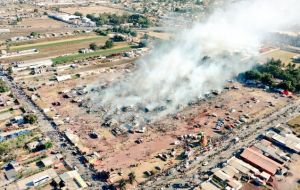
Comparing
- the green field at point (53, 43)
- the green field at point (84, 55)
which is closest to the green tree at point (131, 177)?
the green field at point (84, 55)

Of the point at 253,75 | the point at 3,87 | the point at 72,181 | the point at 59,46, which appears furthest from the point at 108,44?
the point at 72,181

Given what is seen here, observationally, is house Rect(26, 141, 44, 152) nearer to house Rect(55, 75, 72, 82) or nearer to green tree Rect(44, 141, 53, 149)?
green tree Rect(44, 141, 53, 149)

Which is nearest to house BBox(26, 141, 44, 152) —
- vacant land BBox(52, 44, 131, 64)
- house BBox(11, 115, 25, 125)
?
house BBox(11, 115, 25, 125)

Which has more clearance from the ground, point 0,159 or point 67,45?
point 67,45

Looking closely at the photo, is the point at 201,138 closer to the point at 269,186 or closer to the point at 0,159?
the point at 269,186

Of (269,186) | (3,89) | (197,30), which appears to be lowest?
(269,186)

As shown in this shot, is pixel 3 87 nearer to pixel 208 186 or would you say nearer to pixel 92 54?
pixel 92 54

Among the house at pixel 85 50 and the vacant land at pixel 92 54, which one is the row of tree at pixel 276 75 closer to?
the vacant land at pixel 92 54

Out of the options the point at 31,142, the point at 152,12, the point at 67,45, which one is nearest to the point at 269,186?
the point at 31,142
